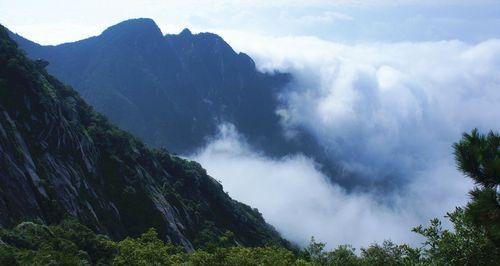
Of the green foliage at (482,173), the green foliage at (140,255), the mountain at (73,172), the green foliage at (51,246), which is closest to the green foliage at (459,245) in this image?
the green foliage at (482,173)

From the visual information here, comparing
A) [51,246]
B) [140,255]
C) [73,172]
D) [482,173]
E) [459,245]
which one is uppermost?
[482,173]

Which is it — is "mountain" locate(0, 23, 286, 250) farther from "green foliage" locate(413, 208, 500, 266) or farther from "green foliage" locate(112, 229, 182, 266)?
"green foliage" locate(413, 208, 500, 266)

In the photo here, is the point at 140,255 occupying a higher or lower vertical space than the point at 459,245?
lower

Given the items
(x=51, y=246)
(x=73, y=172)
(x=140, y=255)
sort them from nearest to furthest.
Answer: (x=140, y=255) < (x=51, y=246) < (x=73, y=172)

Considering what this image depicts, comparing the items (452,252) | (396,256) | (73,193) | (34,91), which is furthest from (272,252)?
(34,91)

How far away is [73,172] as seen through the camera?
408 ft

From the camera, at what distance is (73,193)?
117312 mm

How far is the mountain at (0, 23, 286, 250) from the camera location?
10157 centimetres

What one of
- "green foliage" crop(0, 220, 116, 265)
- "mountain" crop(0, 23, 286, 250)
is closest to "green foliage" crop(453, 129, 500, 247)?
"green foliage" crop(0, 220, 116, 265)

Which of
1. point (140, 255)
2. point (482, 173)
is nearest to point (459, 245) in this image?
point (482, 173)

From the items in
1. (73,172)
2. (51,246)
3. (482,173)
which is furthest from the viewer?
(73,172)

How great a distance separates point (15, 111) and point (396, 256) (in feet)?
365

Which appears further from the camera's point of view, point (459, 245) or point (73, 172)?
point (73, 172)

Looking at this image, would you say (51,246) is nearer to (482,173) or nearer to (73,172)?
(482,173)
